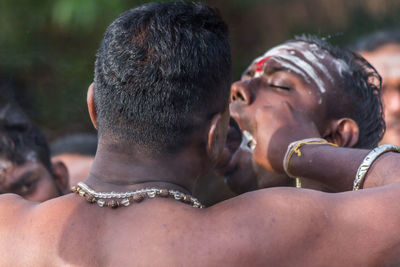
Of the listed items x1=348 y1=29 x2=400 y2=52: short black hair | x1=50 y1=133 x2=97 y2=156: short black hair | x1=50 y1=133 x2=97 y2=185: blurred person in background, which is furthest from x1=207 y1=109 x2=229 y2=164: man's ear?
x1=348 y1=29 x2=400 y2=52: short black hair

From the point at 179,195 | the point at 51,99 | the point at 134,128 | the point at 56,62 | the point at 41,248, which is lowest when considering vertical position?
the point at 51,99

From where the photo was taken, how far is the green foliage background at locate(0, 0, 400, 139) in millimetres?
6414

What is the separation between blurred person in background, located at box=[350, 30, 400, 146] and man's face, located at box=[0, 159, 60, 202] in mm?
2776

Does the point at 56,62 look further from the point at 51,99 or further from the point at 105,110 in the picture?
the point at 105,110

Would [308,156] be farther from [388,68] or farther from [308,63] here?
[388,68]

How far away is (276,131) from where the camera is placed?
257cm

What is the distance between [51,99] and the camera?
24.1 feet

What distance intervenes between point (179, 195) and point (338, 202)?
508mm

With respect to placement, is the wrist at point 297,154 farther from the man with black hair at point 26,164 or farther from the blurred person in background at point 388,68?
the blurred person in background at point 388,68

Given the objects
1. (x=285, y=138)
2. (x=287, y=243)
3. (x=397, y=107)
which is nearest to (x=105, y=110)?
(x=287, y=243)

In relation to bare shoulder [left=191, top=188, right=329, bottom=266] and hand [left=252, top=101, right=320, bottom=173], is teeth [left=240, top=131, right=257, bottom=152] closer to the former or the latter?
hand [left=252, top=101, right=320, bottom=173]

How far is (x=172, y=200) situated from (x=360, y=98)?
153 cm

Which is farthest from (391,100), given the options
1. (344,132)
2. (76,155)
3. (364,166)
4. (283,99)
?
(364,166)

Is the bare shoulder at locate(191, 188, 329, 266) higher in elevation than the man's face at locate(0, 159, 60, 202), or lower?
higher
